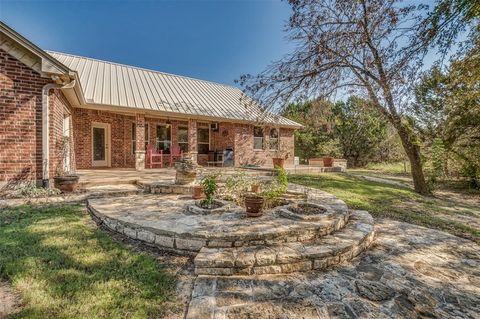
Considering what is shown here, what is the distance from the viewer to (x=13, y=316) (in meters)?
1.92

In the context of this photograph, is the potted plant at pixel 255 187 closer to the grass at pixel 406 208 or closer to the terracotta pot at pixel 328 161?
the grass at pixel 406 208

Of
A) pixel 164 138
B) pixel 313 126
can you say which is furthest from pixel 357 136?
pixel 164 138

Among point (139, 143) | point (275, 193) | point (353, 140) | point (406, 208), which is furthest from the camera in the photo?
point (353, 140)

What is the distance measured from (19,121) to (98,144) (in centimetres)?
550

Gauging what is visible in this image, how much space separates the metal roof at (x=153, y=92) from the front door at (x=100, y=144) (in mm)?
1698

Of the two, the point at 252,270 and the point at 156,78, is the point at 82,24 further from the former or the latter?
the point at 252,270

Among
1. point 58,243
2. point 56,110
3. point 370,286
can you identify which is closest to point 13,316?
point 58,243

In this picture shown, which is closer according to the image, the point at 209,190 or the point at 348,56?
the point at 209,190

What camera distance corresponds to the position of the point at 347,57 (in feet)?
24.7

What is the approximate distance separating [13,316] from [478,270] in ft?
16.4

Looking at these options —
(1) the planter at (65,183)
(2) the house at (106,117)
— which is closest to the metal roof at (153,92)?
(2) the house at (106,117)

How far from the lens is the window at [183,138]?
1264 cm

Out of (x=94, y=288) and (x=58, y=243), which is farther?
(x=58, y=243)

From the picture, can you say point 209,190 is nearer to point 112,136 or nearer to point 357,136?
point 112,136
